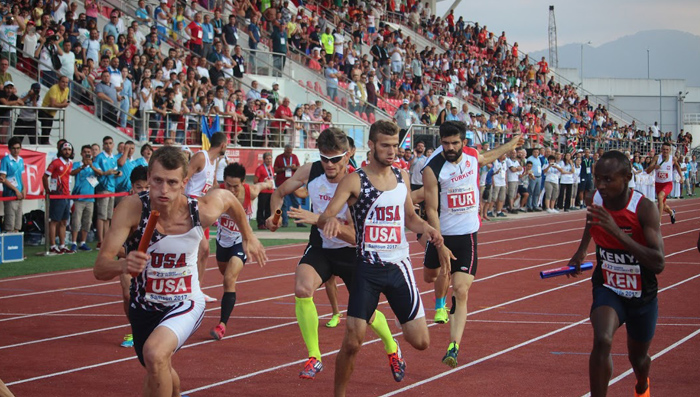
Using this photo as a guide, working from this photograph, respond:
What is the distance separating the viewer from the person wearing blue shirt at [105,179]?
17109mm

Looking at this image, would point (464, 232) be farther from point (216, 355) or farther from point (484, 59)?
point (484, 59)

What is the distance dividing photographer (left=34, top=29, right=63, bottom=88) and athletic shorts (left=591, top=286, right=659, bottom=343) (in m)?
16.0

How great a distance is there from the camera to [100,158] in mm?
17109

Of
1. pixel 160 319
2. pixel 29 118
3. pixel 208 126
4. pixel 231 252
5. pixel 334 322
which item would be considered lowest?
pixel 334 322

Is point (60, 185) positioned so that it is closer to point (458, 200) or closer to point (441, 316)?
point (441, 316)

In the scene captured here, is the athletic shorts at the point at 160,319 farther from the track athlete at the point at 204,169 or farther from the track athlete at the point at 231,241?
the track athlete at the point at 204,169

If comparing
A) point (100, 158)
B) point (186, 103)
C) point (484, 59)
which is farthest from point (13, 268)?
point (484, 59)

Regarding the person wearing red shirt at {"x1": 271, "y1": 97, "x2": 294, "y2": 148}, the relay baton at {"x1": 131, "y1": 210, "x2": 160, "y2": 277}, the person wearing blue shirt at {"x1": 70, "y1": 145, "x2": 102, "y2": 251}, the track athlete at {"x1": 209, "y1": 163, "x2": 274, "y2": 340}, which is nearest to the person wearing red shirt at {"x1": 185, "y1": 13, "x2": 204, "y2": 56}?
the person wearing red shirt at {"x1": 271, "y1": 97, "x2": 294, "y2": 148}

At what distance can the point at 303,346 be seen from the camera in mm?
9195

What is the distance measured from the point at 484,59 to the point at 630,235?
1532 inches

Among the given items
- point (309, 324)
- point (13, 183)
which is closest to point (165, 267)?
point (309, 324)

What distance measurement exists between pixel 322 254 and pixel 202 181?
11.0ft

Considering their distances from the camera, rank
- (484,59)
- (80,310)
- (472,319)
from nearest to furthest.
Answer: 1. (472,319)
2. (80,310)
3. (484,59)

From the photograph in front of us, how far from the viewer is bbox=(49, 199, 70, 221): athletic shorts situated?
1633cm
